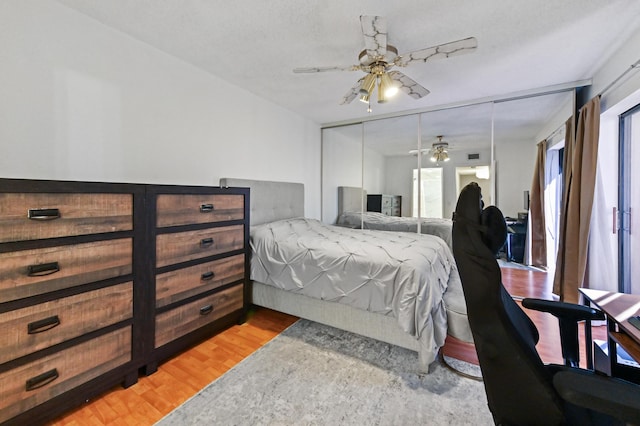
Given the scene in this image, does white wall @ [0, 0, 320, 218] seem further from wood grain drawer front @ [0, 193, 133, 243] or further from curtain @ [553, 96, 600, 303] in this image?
curtain @ [553, 96, 600, 303]

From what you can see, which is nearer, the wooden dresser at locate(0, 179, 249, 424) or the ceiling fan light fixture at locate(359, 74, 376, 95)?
the wooden dresser at locate(0, 179, 249, 424)

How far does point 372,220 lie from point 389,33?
2.72m

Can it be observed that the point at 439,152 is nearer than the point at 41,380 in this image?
No

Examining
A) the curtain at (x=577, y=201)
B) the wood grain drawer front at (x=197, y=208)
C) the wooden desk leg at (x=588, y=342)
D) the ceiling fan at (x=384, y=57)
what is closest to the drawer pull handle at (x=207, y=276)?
the wood grain drawer front at (x=197, y=208)

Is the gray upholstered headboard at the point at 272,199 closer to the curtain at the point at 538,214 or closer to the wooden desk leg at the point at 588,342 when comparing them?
the wooden desk leg at the point at 588,342

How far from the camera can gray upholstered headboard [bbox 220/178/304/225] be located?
3275 millimetres

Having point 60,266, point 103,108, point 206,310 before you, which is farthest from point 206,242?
point 103,108

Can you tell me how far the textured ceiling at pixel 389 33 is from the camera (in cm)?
182

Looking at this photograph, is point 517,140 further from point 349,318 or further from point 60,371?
point 60,371

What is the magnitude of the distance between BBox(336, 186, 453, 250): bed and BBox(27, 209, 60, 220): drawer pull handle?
3.66m

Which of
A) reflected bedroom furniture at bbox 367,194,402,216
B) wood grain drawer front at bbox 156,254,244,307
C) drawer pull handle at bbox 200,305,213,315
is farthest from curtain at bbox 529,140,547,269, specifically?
drawer pull handle at bbox 200,305,213,315

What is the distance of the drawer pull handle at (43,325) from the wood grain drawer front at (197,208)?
2.33ft

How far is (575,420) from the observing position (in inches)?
36.2

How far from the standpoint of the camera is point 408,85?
7.70 ft
